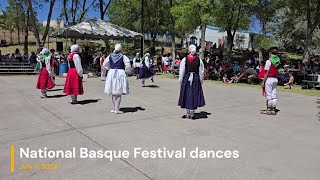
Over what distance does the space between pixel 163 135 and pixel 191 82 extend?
1.87 metres

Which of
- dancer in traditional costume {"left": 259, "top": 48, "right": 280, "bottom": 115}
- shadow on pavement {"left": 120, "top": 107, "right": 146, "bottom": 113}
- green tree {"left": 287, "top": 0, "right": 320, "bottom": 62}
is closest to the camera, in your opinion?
dancer in traditional costume {"left": 259, "top": 48, "right": 280, "bottom": 115}

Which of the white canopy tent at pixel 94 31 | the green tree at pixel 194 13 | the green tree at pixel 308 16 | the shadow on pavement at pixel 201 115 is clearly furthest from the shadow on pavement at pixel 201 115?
the green tree at pixel 308 16

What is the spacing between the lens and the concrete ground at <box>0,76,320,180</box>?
511 centimetres

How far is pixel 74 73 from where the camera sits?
1057cm

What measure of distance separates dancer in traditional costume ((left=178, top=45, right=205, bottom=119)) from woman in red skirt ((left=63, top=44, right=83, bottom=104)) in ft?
10.9

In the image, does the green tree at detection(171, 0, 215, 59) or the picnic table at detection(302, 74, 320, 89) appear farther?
the green tree at detection(171, 0, 215, 59)

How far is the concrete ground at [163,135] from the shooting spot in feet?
16.8

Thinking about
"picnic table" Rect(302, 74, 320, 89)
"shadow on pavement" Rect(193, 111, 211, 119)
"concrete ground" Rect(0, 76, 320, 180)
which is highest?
"picnic table" Rect(302, 74, 320, 89)

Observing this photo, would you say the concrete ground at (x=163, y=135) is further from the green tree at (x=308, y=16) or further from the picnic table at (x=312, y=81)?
the green tree at (x=308, y=16)

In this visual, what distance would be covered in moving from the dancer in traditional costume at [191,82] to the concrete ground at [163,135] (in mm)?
417

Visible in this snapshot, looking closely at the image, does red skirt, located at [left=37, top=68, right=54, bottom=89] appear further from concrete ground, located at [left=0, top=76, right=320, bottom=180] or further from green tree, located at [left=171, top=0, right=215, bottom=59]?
green tree, located at [left=171, top=0, right=215, bottom=59]

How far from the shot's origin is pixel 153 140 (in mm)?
6711

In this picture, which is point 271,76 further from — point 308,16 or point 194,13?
point 308,16

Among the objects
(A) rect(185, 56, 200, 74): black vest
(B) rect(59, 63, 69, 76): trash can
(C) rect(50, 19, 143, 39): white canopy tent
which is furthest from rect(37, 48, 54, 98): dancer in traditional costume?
(C) rect(50, 19, 143, 39): white canopy tent
